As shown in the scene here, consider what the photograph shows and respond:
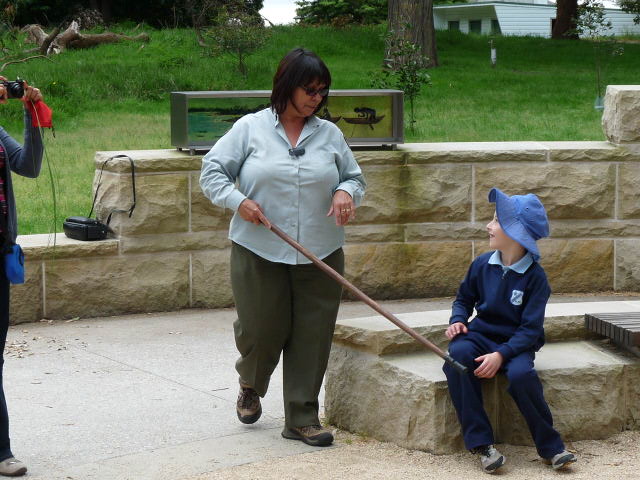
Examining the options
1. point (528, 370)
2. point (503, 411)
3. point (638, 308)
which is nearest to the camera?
point (528, 370)

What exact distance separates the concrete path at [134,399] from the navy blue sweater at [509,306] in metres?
0.85

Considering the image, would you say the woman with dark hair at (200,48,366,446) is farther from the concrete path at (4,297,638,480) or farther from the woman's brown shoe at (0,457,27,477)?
the woman's brown shoe at (0,457,27,477)

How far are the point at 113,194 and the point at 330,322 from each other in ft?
9.71

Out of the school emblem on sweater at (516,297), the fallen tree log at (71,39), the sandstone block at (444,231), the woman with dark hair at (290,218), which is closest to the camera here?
the school emblem on sweater at (516,297)

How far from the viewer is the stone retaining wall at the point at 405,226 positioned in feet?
24.2

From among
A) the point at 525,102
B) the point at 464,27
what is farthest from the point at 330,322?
the point at 464,27

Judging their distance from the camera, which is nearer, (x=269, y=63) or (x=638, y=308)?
(x=638, y=308)

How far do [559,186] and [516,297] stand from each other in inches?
137

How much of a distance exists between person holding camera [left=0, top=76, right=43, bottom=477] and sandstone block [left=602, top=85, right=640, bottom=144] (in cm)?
462

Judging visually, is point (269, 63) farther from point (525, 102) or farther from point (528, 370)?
point (528, 370)

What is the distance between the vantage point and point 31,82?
647 inches

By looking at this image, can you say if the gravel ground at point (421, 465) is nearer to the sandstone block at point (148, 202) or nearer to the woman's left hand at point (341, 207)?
the woman's left hand at point (341, 207)

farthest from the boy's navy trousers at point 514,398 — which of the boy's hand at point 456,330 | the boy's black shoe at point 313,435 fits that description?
the boy's black shoe at point 313,435

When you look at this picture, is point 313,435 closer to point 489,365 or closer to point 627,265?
point 489,365
